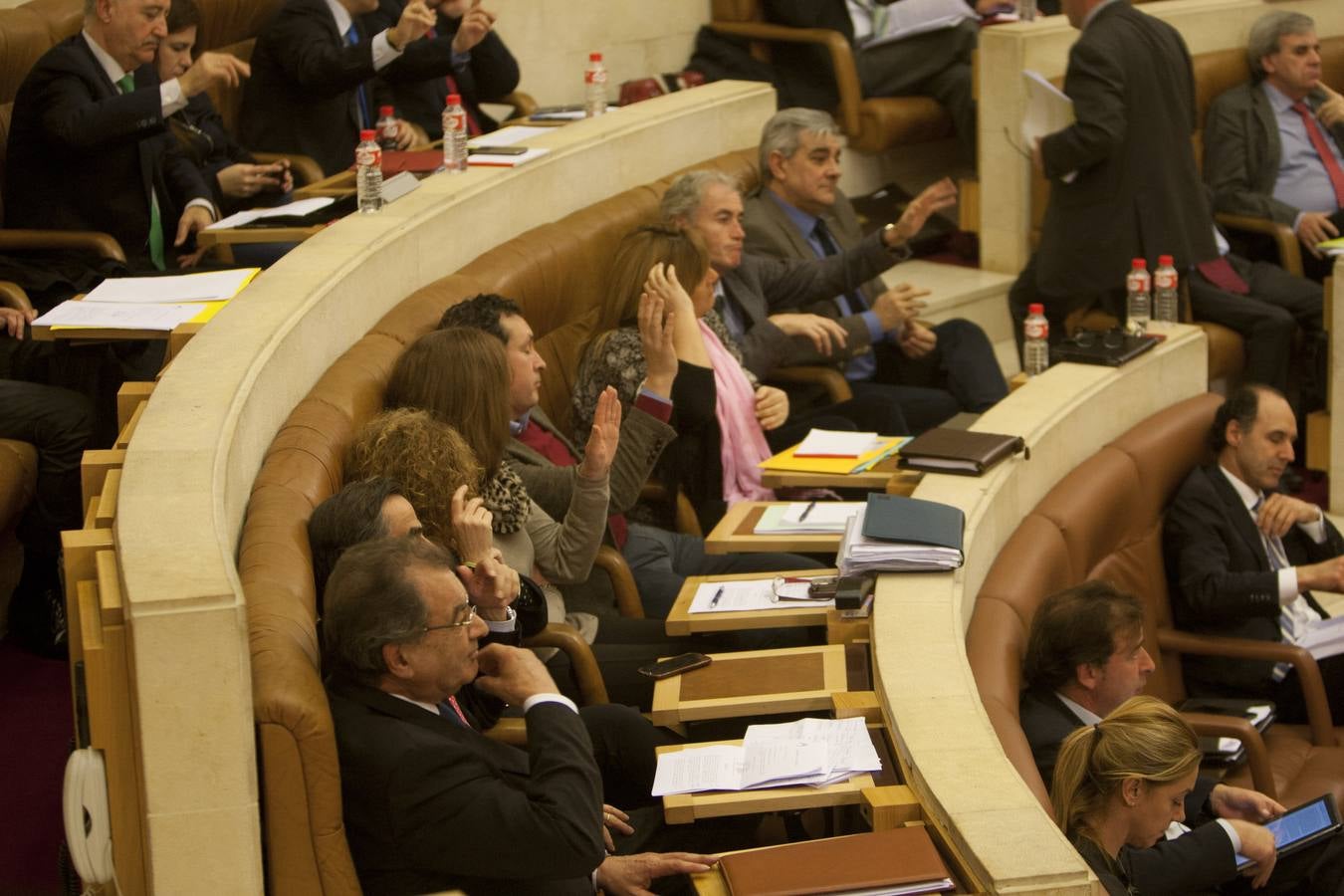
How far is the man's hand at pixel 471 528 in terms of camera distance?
3.11 metres

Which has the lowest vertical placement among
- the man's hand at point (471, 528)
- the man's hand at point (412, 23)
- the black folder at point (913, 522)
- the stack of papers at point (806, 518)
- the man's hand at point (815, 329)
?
the stack of papers at point (806, 518)

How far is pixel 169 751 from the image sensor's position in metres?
2.38

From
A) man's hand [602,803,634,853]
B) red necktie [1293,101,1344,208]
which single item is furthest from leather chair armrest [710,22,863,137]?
man's hand [602,803,634,853]

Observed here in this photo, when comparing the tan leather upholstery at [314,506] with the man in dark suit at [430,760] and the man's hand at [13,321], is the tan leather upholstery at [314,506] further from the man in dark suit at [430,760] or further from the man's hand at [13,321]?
the man's hand at [13,321]

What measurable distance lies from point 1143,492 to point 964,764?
1968mm

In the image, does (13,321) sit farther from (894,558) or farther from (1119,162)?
(1119,162)

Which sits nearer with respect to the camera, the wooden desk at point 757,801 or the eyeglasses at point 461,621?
the eyeglasses at point 461,621

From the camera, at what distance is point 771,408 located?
191 inches

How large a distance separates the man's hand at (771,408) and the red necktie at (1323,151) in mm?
3007

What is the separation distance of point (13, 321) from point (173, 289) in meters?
0.47

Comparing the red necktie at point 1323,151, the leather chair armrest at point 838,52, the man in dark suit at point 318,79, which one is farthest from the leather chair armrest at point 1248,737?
the leather chair armrest at point 838,52

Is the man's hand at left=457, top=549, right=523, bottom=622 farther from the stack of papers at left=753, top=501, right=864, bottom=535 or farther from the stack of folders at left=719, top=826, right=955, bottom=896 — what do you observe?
the stack of papers at left=753, top=501, right=864, bottom=535

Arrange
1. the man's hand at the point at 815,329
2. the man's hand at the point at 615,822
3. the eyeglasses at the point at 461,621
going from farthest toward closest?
the man's hand at the point at 815,329
the man's hand at the point at 615,822
the eyeglasses at the point at 461,621

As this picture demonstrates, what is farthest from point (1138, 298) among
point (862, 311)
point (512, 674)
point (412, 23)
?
point (512, 674)
